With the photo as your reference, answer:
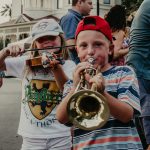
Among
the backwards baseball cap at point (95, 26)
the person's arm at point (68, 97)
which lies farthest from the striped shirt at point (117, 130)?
the backwards baseball cap at point (95, 26)

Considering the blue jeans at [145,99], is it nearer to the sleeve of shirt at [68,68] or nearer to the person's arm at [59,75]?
the sleeve of shirt at [68,68]

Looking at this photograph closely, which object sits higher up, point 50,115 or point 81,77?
point 81,77

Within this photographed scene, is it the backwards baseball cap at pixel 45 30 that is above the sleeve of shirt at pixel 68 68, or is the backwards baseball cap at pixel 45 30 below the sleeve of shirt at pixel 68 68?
above

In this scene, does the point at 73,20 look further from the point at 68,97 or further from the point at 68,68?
the point at 68,97

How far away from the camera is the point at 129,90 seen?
8.60ft

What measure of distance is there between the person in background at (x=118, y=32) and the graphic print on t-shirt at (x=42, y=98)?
1.90 m

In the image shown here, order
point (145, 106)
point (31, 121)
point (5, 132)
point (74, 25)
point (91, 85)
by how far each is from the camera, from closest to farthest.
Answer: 1. point (91, 85)
2. point (31, 121)
3. point (145, 106)
4. point (74, 25)
5. point (5, 132)

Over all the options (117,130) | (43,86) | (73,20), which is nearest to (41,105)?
(43,86)

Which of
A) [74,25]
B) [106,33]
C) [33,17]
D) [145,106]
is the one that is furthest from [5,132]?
[33,17]

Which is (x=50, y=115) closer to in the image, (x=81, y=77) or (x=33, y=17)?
(x=81, y=77)

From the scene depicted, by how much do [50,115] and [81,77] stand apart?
45.9 inches

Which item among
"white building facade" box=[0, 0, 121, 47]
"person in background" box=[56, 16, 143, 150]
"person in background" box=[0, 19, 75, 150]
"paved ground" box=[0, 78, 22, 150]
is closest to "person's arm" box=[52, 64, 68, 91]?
"person in background" box=[0, 19, 75, 150]

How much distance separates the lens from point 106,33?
272 cm

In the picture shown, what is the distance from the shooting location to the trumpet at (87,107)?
2324 millimetres
